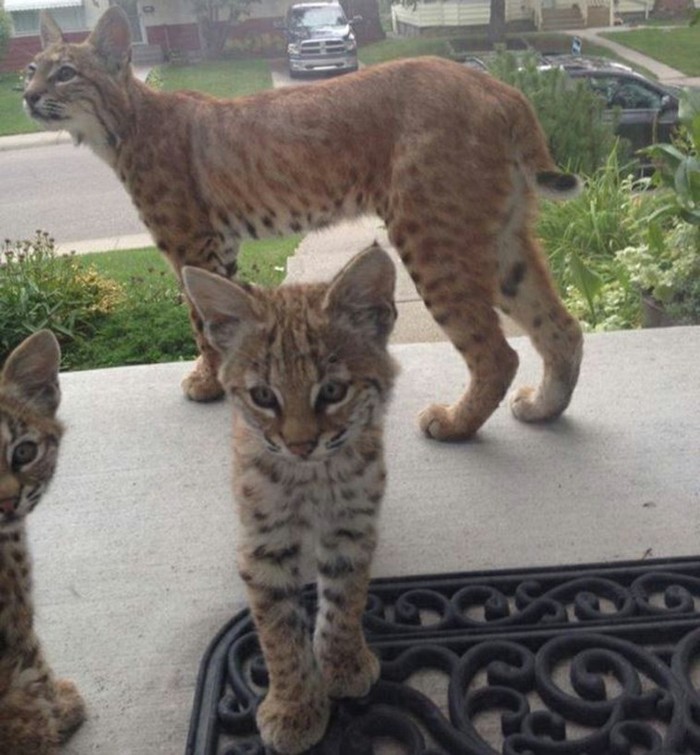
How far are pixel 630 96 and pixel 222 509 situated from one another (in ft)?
11.0

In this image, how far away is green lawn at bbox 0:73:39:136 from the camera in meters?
3.58

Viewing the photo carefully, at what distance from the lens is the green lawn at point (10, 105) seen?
11.8 feet

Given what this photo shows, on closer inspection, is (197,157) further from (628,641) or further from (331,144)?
(628,641)

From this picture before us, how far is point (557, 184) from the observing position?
3.15m

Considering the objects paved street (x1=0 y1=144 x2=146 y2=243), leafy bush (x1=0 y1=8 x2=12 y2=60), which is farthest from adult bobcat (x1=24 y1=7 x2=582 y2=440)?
paved street (x1=0 y1=144 x2=146 y2=243)

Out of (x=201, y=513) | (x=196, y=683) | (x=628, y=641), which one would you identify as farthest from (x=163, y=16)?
(x=628, y=641)

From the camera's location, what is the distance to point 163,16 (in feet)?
11.6

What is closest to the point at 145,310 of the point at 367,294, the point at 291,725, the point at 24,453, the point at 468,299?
the point at 468,299

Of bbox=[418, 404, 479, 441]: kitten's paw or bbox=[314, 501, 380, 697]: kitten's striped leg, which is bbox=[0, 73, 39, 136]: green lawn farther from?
bbox=[314, 501, 380, 697]: kitten's striped leg

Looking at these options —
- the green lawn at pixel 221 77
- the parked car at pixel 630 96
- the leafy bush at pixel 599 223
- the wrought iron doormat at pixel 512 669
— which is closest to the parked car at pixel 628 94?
the parked car at pixel 630 96

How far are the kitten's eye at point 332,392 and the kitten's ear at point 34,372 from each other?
22.5 inches

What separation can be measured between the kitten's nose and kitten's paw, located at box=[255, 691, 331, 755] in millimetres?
496

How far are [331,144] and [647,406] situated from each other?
4.39 feet

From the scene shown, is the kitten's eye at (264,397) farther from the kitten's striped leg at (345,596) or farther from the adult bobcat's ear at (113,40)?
the adult bobcat's ear at (113,40)
